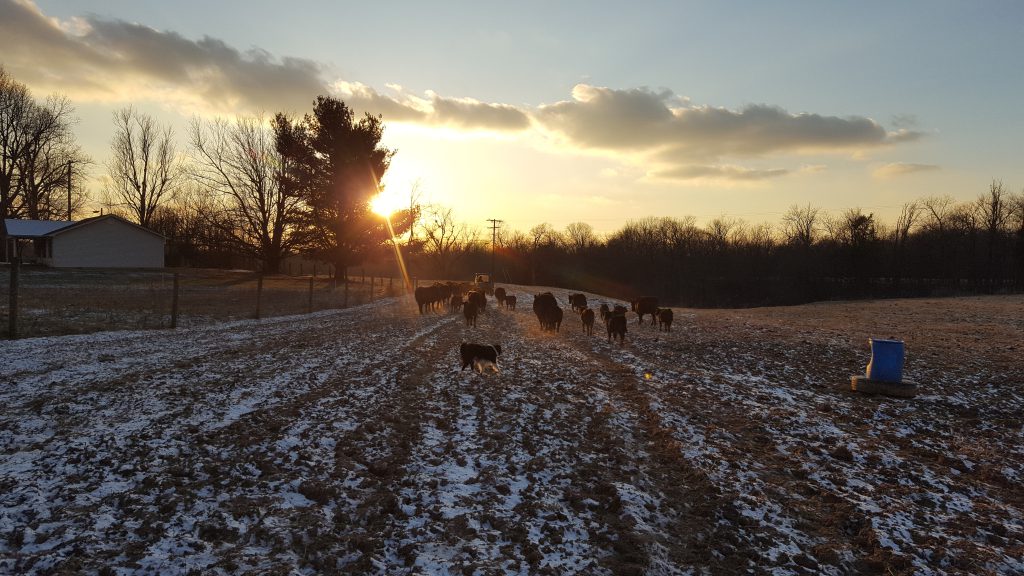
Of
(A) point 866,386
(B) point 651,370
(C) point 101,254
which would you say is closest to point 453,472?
(B) point 651,370

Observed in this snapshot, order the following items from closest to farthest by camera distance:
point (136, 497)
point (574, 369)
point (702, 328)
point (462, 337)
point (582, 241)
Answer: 1. point (136, 497)
2. point (574, 369)
3. point (462, 337)
4. point (702, 328)
5. point (582, 241)

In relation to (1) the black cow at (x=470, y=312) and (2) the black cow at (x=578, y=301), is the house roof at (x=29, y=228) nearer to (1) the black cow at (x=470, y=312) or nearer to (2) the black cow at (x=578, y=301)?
(1) the black cow at (x=470, y=312)

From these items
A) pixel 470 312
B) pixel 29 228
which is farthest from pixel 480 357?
pixel 29 228

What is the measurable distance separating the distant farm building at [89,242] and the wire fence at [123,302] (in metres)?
5.55

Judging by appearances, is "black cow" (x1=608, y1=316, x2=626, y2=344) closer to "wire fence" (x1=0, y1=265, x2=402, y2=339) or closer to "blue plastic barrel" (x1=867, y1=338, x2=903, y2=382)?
"blue plastic barrel" (x1=867, y1=338, x2=903, y2=382)

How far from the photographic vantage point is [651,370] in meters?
12.3

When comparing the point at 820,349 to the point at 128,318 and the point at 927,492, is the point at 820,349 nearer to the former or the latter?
the point at 927,492

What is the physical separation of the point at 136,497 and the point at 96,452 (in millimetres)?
1567

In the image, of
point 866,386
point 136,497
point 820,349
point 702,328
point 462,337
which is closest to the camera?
point 136,497

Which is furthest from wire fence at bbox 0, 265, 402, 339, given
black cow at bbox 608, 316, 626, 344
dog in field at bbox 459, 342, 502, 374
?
black cow at bbox 608, 316, 626, 344

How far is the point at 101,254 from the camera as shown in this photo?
48.2 m

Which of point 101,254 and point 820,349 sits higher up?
point 101,254

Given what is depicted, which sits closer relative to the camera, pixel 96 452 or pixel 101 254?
pixel 96 452

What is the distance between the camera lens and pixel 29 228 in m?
49.1
